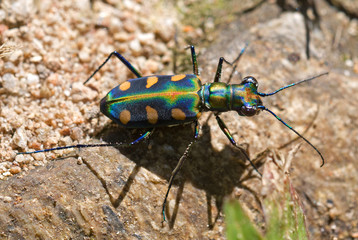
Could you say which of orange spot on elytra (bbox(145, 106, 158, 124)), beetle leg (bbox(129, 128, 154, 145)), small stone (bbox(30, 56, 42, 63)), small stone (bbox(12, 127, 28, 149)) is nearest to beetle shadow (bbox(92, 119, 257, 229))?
beetle leg (bbox(129, 128, 154, 145))

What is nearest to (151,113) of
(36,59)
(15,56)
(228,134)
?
(228,134)

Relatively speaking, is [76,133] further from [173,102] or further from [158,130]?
[173,102]

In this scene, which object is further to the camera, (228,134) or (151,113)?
(228,134)

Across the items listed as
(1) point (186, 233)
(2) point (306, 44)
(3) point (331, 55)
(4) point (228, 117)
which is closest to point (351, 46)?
(3) point (331, 55)

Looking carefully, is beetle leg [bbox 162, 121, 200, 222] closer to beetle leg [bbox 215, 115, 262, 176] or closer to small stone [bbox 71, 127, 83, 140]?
beetle leg [bbox 215, 115, 262, 176]

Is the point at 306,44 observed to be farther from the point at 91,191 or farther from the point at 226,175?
the point at 91,191

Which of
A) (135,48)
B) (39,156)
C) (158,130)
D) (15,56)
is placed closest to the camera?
(39,156)
